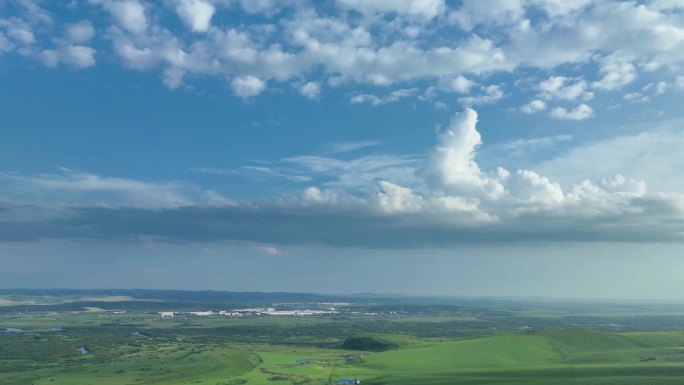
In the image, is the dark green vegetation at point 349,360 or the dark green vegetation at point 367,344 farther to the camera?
the dark green vegetation at point 367,344

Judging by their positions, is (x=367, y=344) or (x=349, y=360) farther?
(x=367, y=344)

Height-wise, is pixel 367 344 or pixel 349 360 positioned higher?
pixel 367 344

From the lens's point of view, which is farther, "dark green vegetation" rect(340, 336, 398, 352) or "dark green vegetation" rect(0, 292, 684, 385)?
"dark green vegetation" rect(340, 336, 398, 352)

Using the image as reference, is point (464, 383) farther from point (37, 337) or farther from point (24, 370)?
point (37, 337)

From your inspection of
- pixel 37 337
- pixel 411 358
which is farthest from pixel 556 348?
pixel 37 337

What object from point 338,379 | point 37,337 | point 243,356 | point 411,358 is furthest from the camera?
point 37,337

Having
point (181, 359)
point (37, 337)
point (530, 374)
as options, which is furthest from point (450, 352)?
point (37, 337)

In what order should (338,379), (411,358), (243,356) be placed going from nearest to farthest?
(338,379) → (411,358) → (243,356)

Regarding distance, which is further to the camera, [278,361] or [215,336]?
[215,336]

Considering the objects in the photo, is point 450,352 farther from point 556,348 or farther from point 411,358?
point 556,348
